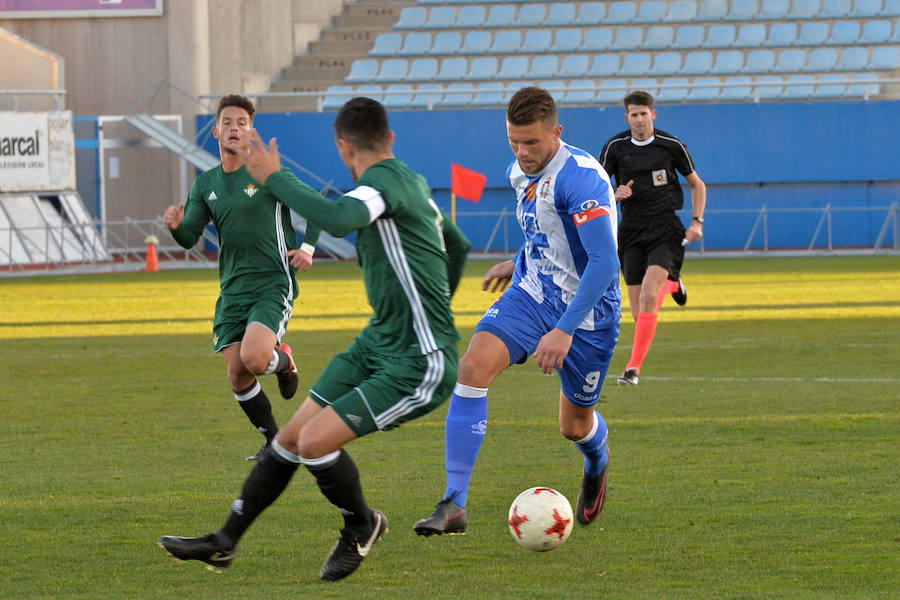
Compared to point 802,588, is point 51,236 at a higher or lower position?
lower

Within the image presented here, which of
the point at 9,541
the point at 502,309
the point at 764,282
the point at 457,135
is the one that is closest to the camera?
the point at 9,541

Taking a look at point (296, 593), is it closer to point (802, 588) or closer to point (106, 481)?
point (802, 588)

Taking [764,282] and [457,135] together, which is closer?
[764,282]

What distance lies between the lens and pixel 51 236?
92.0 feet

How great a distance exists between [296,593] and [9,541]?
1.51 meters

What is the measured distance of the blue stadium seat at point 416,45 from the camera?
34.6 m

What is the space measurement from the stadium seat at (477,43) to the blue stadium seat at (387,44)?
5.62 ft

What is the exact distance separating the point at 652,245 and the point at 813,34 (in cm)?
2389

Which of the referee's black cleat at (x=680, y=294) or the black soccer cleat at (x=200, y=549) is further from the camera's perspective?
the referee's black cleat at (x=680, y=294)

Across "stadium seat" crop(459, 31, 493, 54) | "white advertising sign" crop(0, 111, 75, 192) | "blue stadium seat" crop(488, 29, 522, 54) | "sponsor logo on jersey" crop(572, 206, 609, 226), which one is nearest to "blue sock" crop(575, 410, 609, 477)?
"sponsor logo on jersey" crop(572, 206, 609, 226)

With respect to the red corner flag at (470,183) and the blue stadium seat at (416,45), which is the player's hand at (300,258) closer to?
the red corner flag at (470,183)

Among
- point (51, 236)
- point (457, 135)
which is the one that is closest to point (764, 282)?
point (457, 135)

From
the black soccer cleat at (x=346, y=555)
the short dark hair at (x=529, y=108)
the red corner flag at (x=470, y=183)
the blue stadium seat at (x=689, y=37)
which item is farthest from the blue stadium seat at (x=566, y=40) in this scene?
the black soccer cleat at (x=346, y=555)

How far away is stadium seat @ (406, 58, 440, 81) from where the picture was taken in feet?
110
